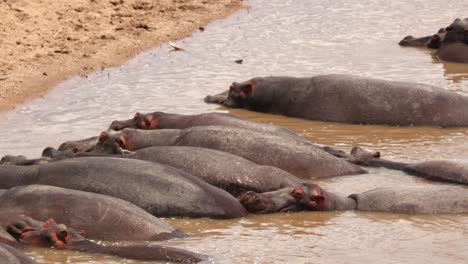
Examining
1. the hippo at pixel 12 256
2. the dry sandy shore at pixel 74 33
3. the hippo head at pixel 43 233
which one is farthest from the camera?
the dry sandy shore at pixel 74 33

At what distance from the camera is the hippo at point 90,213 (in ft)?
30.4

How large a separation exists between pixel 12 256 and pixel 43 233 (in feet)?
3.11

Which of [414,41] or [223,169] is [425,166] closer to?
[223,169]

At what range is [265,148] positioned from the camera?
37.5ft

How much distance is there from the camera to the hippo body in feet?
34.7

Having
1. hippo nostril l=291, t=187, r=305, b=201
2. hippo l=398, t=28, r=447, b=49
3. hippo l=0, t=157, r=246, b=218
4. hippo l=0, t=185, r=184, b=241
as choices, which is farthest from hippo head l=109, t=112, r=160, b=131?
hippo l=398, t=28, r=447, b=49

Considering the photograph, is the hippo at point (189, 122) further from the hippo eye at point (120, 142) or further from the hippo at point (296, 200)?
the hippo at point (296, 200)

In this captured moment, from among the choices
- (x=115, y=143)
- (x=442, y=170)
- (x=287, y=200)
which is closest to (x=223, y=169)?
(x=287, y=200)

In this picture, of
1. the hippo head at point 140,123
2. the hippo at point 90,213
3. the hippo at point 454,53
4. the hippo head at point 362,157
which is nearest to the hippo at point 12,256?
the hippo at point 90,213

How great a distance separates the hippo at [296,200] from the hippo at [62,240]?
140 cm

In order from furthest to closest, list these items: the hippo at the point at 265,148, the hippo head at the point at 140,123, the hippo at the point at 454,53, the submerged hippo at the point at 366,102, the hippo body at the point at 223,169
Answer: the hippo at the point at 454,53
the submerged hippo at the point at 366,102
the hippo head at the point at 140,123
the hippo at the point at 265,148
the hippo body at the point at 223,169

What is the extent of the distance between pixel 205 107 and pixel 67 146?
2819 millimetres

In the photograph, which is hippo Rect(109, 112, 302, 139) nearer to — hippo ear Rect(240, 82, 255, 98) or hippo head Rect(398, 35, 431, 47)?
hippo ear Rect(240, 82, 255, 98)

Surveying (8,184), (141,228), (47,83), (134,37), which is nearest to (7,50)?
(47,83)
